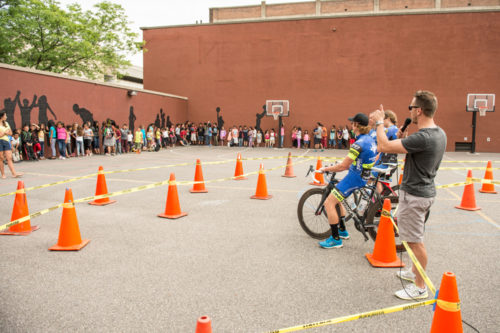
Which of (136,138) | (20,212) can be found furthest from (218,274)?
(136,138)

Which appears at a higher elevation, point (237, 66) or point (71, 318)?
point (237, 66)

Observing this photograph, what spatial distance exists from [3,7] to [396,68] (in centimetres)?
2652

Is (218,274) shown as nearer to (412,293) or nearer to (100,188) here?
(412,293)

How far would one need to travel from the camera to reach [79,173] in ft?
39.9

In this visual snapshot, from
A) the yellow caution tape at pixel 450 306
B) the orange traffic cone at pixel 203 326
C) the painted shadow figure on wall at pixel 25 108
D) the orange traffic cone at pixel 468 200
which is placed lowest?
the orange traffic cone at pixel 468 200

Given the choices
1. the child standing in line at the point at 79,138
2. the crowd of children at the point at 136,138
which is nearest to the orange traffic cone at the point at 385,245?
the crowd of children at the point at 136,138

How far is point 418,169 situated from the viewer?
3521 mm

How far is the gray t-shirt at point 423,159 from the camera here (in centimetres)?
338

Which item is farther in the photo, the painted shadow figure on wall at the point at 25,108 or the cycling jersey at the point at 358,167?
the painted shadow figure on wall at the point at 25,108

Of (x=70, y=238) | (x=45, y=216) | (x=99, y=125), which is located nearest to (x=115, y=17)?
(x=99, y=125)

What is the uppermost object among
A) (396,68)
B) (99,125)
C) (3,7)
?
(3,7)

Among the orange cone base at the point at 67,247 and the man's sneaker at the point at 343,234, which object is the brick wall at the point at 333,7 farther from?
the orange cone base at the point at 67,247

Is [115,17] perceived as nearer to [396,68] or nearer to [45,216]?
[396,68]

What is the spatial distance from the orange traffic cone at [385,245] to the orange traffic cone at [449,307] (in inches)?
77.7
